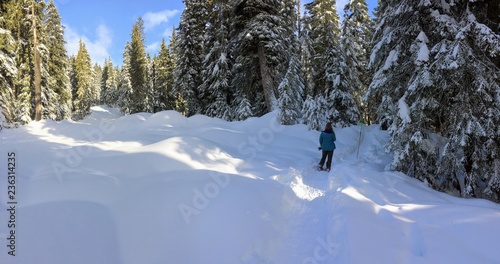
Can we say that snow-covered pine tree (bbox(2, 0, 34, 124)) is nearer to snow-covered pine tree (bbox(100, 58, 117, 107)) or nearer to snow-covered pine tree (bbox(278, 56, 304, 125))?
snow-covered pine tree (bbox(278, 56, 304, 125))

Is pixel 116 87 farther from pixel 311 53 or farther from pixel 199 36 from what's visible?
pixel 311 53

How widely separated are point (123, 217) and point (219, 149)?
17.4 ft

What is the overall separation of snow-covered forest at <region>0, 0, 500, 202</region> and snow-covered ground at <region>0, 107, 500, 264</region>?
1.70 m

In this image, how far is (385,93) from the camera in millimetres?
9820

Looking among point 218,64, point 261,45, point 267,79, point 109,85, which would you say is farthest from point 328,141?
point 109,85

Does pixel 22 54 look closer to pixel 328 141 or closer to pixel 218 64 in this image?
pixel 218 64

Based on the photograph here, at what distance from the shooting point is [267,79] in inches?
723

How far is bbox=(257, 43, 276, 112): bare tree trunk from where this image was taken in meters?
18.2

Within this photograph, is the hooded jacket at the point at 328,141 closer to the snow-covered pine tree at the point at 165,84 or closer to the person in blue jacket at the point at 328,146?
the person in blue jacket at the point at 328,146

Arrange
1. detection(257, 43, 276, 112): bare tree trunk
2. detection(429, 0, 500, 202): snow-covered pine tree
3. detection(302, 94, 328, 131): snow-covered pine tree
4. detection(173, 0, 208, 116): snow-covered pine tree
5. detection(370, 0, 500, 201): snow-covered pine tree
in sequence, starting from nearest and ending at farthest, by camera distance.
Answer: detection(429, 0, 500, 202): snow-covered pine tree → detection(370, 0, 500, 201): snow-covered pine tree → detection(302, 94, 328, 131): snow-covered pine tree → detection(257, 43, 276, 112): bare tree trunk → detection(173, 0, 208, 116): snow-covered pine tree

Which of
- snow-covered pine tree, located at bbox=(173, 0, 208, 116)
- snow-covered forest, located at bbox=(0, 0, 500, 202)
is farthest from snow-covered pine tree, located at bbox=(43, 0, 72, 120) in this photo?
snow-covered pine tree, located at bbox=(173, 0, 208, 116)

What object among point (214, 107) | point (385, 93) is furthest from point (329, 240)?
point (214, 107)

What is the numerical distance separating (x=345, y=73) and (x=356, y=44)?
24.1 feet

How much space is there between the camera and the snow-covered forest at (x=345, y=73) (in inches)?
294
